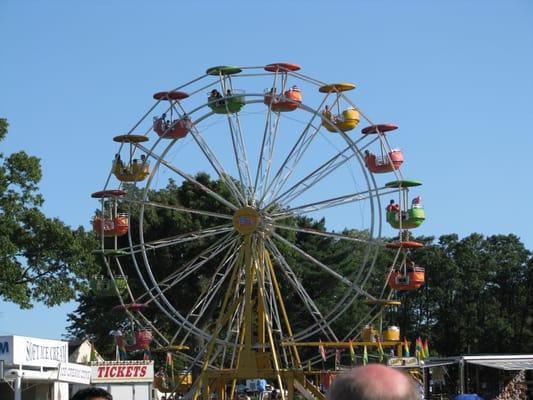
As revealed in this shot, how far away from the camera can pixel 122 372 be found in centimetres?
3347

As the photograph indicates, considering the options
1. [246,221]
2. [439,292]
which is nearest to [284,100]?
[246,221]

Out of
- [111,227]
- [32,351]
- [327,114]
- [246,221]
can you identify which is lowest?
[32,351]

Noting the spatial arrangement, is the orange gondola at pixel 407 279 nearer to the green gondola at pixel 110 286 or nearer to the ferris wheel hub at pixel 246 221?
the ferris wheel hub at pixel 246 221

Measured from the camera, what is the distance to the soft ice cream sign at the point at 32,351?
28.1m

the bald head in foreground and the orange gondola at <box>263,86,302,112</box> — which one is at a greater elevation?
the orange gondola at <box>263,86,302,112</box>

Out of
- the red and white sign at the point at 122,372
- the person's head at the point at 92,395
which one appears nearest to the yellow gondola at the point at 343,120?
the red and white sign at the point at 122,372

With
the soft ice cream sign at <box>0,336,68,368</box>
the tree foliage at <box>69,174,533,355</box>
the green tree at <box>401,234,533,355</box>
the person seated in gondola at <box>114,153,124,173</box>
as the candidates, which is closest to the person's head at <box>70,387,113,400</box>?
the soft ice cream sign at <box>0,336,68,368</box>

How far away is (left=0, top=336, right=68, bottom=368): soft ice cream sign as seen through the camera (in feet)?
92.3

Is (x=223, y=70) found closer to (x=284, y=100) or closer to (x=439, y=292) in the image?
(x=284, y=100)

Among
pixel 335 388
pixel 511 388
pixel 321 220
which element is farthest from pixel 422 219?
pixel 321 220

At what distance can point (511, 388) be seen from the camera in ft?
148

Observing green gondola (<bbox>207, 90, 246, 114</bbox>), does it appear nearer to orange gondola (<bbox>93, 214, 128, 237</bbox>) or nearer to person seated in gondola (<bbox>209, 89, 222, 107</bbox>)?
person seated in gondola (<bbox>209, 89, 222, 107</bbox>)

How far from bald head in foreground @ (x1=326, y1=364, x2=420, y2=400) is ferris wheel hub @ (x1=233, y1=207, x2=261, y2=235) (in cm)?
2787

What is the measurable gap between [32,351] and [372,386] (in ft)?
89.0
